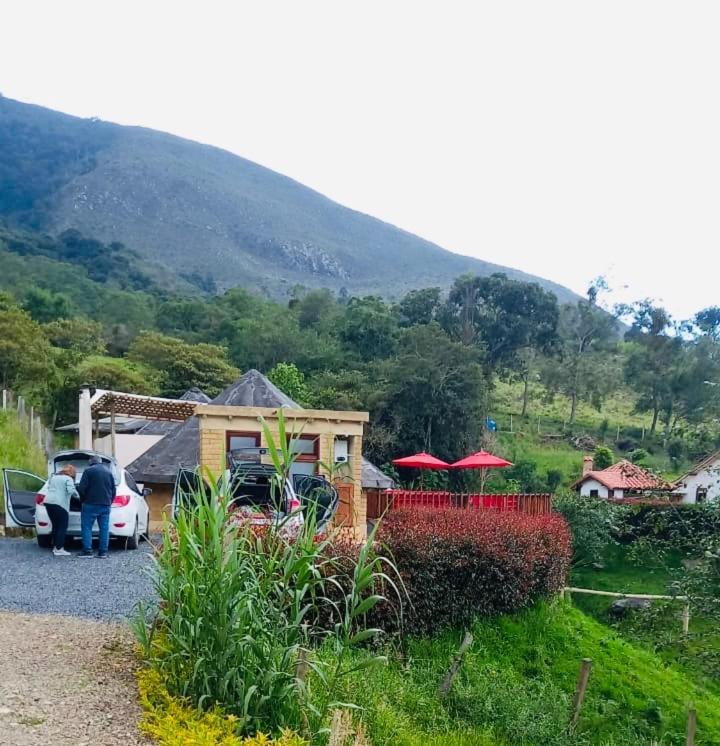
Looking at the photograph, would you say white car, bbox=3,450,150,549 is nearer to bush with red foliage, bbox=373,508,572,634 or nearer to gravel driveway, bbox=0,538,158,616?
gravel driveway, bbox=0,538,158,616

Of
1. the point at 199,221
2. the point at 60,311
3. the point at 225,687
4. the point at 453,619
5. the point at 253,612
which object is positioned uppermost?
the point at 199,221

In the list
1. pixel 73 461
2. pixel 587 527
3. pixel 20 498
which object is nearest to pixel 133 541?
pixel 20 498

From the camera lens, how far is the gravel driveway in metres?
7.15

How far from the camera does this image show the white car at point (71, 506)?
10.5 metres

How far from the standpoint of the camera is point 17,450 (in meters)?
17.1

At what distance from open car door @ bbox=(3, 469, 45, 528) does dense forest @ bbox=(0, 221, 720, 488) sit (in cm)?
2126

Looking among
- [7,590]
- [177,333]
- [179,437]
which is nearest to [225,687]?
[7,590]

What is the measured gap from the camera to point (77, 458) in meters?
11.7

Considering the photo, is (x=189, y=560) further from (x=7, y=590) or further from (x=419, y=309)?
(x=419, y=309)

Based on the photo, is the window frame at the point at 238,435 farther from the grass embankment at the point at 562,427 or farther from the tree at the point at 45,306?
the tree at the point at 45,306

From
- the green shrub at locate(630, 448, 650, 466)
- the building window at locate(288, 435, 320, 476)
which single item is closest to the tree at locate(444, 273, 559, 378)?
the green shrub at locate(630, 448, 650, 466)

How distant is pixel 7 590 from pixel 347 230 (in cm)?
14853

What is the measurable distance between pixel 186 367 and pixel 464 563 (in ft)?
101

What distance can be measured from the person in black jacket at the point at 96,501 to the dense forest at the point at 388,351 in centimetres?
2308
